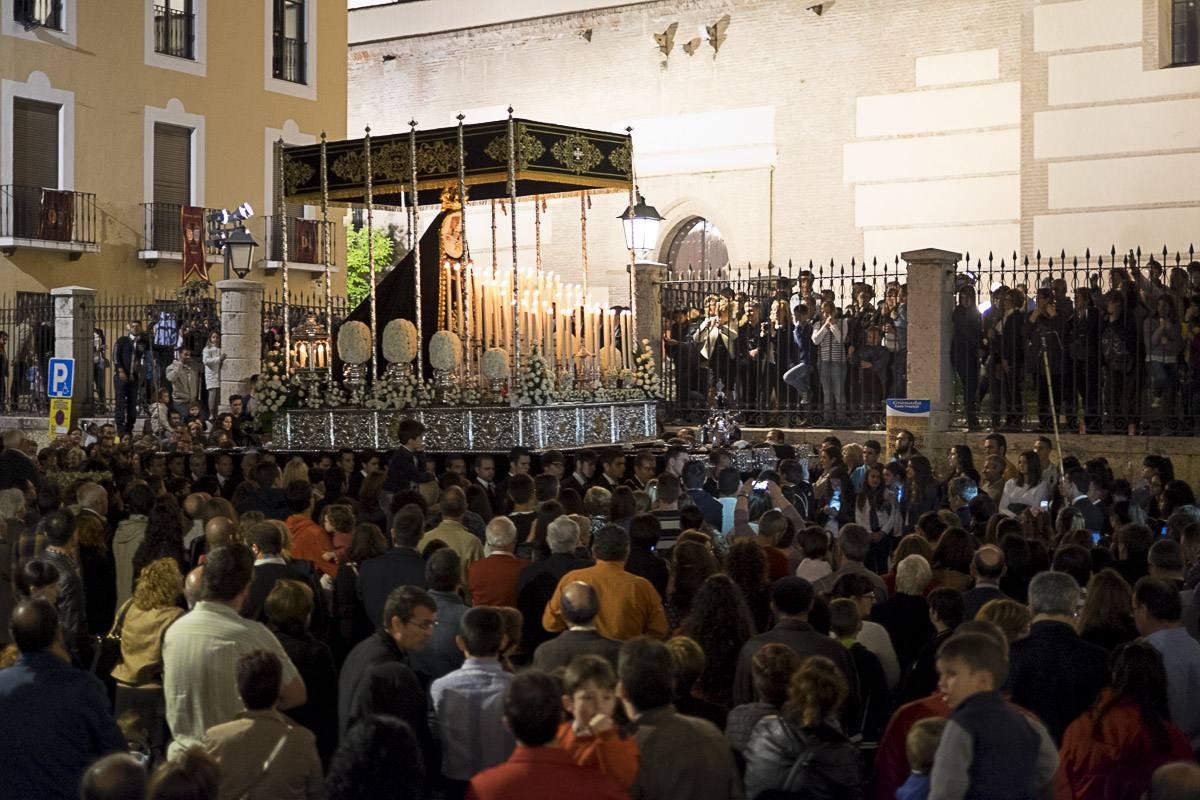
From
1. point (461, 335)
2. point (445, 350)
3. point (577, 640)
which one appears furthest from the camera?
point (461, 335)

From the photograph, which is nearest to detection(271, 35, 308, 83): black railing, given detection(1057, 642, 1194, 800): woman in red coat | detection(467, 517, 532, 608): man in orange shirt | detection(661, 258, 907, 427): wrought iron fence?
detection(661, 258, 907, 427): wrought iron fence

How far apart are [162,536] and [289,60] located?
84.7 ft

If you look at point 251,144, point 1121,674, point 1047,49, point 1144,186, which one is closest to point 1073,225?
point 1144,186

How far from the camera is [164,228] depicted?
29.9 meters

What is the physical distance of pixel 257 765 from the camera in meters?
5.17

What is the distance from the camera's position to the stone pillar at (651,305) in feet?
69.8

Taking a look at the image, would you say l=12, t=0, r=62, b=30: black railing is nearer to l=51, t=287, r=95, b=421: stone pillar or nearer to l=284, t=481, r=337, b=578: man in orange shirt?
l=51, t=287, r=95, b=421: stone pillar

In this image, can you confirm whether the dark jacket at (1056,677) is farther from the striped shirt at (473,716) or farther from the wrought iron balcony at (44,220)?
the wrought iron balcony at (44,220)

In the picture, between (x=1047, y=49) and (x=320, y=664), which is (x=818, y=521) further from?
(x=1047, y=49)

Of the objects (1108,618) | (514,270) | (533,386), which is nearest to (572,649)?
(1108,618)

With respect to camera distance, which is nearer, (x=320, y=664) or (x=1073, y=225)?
(x=320, y=664)

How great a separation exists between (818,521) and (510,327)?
5.83 m

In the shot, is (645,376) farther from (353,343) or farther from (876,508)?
(876,508)

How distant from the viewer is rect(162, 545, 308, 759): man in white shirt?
6.05m
